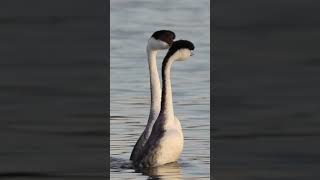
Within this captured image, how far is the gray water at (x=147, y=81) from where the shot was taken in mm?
12914

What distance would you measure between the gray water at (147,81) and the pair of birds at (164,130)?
0.10 meters

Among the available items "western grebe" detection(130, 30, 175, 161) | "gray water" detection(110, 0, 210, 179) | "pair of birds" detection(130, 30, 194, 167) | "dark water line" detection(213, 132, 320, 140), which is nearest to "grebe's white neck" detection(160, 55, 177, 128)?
"pair of birds" detection(130, 30, 194, 167)

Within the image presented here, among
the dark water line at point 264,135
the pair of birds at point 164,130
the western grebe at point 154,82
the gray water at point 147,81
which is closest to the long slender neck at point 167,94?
the pair of birds at point 164,130

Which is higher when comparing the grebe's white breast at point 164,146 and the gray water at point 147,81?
the gray water at point 147,81

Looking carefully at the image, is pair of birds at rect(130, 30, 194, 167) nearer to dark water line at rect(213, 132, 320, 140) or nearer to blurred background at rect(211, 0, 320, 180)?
blurred background at rect(211, 0, 320, 180)

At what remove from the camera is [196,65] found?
1795cm

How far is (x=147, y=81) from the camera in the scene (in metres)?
16.5

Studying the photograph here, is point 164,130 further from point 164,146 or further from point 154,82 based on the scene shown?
point 154,82

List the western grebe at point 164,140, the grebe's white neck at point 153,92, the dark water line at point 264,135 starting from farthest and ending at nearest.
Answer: the dark water line at point 264,135 < the grebe's white neck at point 153,92 < the western grebe at point 164,140

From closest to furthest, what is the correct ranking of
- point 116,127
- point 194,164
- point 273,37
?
1. point 194,164
2. point 116,127
3. point 273,37
